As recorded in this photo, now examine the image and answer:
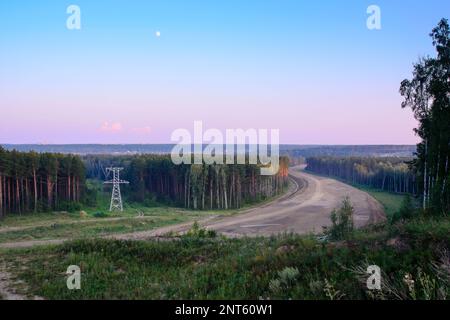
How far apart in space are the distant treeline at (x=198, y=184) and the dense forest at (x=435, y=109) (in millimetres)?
45387

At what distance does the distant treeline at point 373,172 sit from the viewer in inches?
3816

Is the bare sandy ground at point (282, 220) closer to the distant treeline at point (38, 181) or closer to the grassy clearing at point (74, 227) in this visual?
the grassy clearing at point (74, 227)

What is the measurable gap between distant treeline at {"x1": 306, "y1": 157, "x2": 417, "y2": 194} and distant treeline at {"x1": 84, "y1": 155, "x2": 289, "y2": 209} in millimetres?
29263

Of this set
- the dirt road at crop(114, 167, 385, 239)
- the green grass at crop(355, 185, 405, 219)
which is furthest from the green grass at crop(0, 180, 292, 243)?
the green grass at crop(355, 185, 405, 219)

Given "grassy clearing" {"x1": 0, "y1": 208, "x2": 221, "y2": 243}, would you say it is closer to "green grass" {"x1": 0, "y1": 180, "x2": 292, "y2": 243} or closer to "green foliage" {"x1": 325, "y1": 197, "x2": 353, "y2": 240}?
"green grass" {"x1": 0, "y1": 180, "x2": 292, "y2": 243}

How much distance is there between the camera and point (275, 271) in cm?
1046

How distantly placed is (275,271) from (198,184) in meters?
62.0

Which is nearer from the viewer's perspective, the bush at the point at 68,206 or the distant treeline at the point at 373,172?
the bush at the point at 68,206

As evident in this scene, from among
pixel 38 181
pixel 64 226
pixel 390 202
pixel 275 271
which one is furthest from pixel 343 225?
pixel 390 202

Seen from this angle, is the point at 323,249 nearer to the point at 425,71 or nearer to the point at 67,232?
the point at 425,71

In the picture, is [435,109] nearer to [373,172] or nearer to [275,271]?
[275,271]

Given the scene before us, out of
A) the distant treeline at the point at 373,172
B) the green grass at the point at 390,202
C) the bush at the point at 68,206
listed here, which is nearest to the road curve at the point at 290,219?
the green grass at the point at 390,202

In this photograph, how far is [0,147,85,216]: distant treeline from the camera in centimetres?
5528
